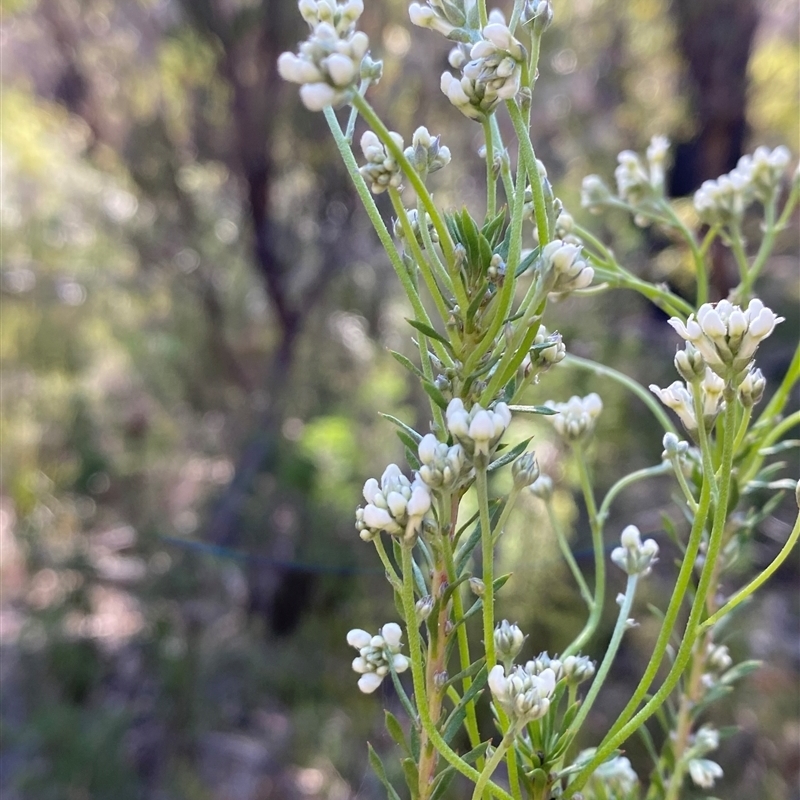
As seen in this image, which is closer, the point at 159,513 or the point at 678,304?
the point at 678,304

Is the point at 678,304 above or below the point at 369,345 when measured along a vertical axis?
below

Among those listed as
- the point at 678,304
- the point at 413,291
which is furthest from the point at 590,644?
the point at 413,291

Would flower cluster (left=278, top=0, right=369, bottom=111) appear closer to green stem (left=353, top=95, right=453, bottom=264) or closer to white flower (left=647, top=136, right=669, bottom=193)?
green stem (left=353, top=95, right=453, bottom=264)

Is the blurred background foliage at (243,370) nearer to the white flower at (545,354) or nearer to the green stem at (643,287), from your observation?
the green stem at (643,287)

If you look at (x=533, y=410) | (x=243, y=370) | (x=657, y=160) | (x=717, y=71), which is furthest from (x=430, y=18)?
(x=717, y=71)

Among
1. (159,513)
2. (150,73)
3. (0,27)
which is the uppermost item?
(0,27)

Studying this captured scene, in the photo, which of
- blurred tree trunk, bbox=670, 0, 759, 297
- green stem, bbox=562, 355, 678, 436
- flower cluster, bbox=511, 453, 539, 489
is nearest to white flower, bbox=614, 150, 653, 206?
green stem, bbox=562, 355, 678, 436

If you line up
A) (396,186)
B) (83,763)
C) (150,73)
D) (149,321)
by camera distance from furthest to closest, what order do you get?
1. (149,321)
2. (150,73)
3. (83,763)
4. (396,186)

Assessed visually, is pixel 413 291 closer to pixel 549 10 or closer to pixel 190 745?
pixel 549 10
